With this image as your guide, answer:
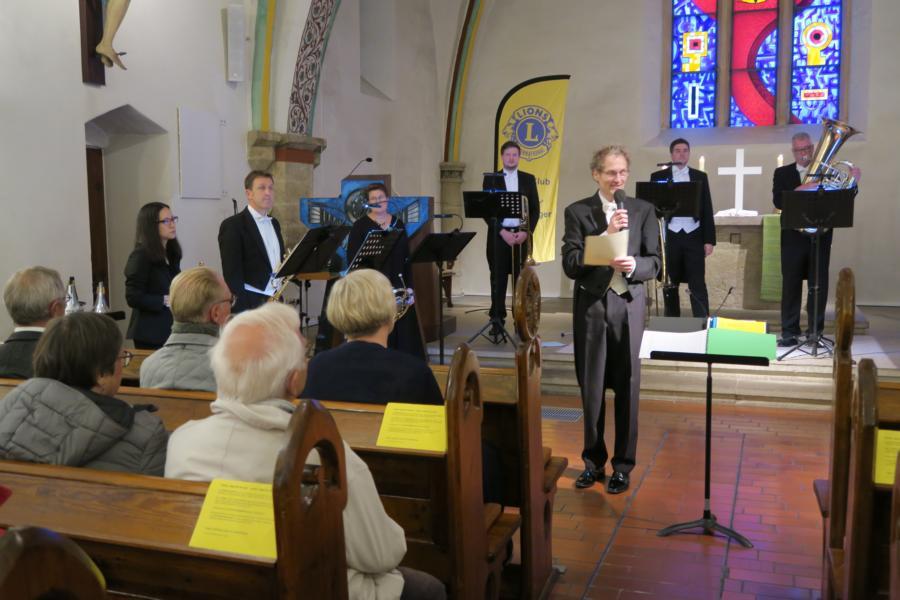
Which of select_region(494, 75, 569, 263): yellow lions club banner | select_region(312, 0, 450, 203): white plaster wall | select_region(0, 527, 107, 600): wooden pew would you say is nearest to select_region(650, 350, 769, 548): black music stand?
select_region(0, 527, 107, 600): wooden pew

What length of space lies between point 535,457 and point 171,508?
1613 millimetres

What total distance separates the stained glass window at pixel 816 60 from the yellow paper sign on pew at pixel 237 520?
1052 centimetres

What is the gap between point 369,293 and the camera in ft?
8.93

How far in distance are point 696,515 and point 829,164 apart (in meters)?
4.24

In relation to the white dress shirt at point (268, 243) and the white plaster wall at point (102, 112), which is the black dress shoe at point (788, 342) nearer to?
the white dress shirt at point (268, 243)

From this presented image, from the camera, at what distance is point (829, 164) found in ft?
23.3

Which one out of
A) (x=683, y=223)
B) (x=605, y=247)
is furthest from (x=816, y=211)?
(x=605, y=247)

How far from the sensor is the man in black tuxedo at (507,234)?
7.39 m

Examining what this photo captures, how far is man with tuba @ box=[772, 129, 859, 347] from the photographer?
695cm

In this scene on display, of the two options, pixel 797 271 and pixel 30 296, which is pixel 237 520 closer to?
pixel 30 296

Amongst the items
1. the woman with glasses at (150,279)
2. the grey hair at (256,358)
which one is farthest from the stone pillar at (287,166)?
the grey hair at (256,358)

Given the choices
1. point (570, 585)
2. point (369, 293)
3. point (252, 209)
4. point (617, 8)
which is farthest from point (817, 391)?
point (617, 8)

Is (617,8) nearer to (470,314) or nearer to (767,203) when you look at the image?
(767,203)

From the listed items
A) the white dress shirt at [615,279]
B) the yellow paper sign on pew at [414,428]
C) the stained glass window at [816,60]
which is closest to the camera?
the yellow paper sign on pew at [414,428]
